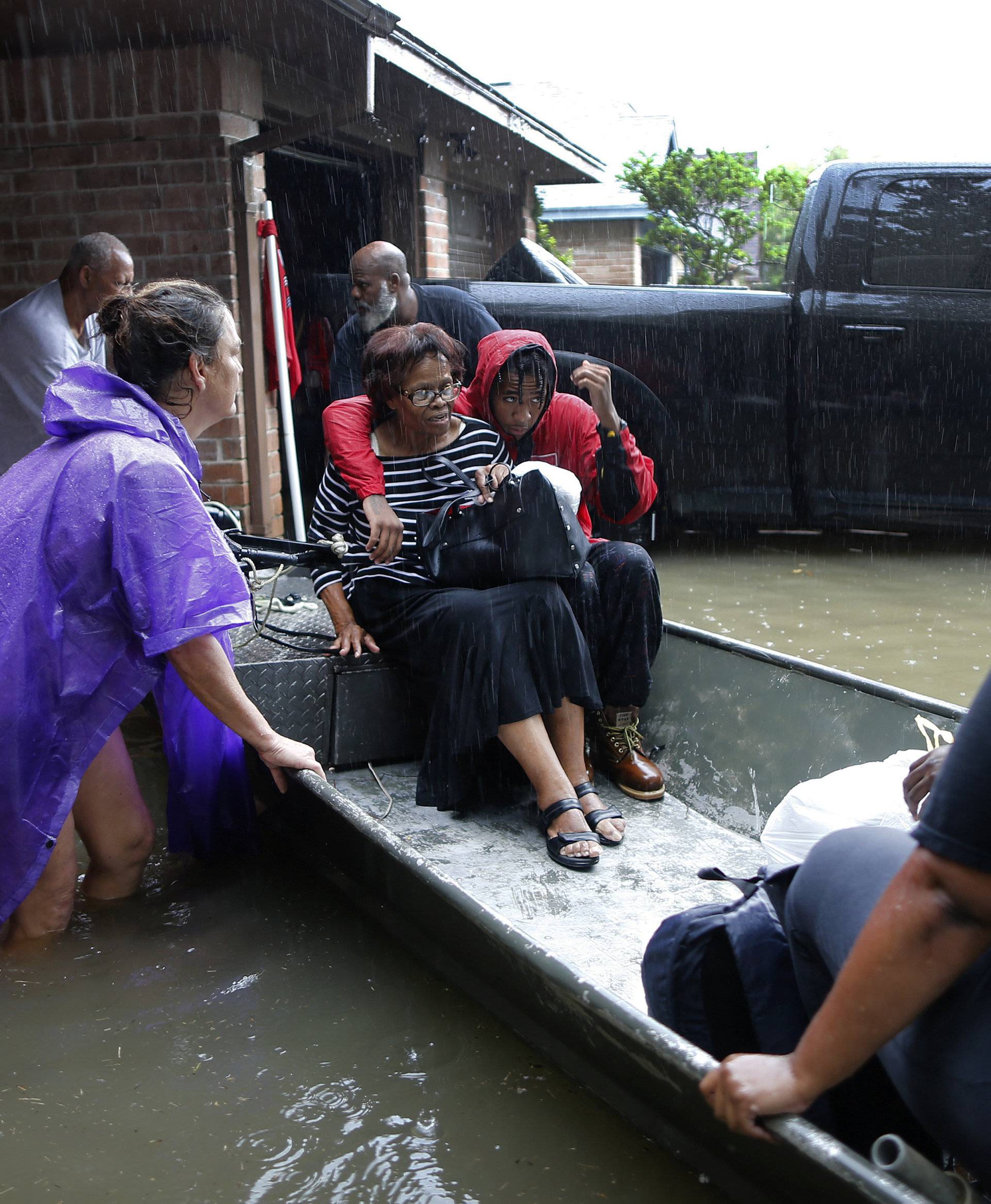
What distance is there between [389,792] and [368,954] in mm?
680

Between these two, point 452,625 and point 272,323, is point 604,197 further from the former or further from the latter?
point 452,625

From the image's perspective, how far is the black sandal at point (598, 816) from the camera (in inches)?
127

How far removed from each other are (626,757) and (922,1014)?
218 centimetres

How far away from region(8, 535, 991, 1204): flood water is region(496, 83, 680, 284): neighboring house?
17.8m

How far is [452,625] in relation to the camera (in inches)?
129

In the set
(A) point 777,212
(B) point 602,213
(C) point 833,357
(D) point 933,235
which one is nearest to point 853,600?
(C) point 833,357

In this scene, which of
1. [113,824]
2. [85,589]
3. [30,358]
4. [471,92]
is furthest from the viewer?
[471,92]

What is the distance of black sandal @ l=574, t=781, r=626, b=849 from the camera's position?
3236 mm

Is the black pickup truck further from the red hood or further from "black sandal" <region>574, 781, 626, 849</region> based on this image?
"black sandal" <region>574, 781, 626, 849</region>

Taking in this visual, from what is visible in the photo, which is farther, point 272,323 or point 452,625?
point 272,323

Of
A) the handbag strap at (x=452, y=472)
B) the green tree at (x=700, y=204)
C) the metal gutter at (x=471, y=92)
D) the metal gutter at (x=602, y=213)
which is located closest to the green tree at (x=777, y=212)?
the green tree at (x=700, y=204)

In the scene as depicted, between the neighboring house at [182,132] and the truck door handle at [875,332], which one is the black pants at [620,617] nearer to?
the neighboring house at [182,132]

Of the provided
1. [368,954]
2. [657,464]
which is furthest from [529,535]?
[657,464]

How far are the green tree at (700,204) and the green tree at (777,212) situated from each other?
0.90ft
